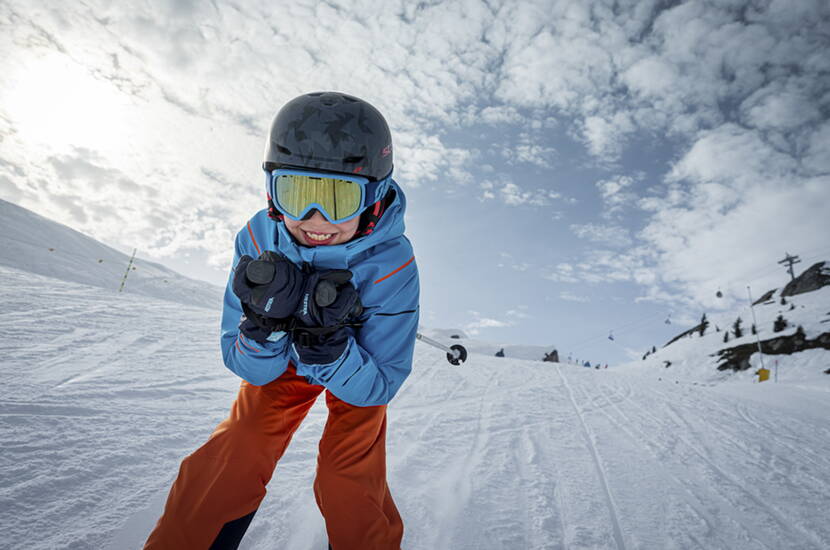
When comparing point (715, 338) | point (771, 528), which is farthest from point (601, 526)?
point (715, 338)

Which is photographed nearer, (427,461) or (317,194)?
(317,194)

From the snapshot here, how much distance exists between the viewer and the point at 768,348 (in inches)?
1135

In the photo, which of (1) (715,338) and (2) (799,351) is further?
(1) (715,338)

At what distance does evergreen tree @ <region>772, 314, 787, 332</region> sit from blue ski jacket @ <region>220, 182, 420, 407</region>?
43056mm

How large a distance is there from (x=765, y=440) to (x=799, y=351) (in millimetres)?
33015

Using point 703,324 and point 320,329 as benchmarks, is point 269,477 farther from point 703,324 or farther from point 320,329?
point 703,324

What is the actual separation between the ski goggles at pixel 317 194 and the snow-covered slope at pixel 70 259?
18.8 meters

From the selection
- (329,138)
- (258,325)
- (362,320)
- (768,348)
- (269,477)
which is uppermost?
(768,348)

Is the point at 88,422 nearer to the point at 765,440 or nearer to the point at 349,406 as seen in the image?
the point at 349,406

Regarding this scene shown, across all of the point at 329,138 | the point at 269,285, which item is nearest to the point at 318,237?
the point at 269,285

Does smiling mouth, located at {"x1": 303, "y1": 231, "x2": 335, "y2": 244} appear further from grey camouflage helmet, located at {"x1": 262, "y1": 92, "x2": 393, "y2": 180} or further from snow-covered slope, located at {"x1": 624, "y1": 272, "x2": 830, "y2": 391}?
snow-covered slope, located at {"x1": 624, "y1": 272, "x2": 830, "y2": 391}

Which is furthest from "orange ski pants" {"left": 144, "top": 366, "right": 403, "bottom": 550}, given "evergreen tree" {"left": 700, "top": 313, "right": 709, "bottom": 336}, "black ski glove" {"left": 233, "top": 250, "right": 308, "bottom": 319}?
"evergreen tree" {"left": 700, "top": 313, "right": 709, "bottom": 336}

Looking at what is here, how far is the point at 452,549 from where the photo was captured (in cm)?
206

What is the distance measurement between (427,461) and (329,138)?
9.31 feet
